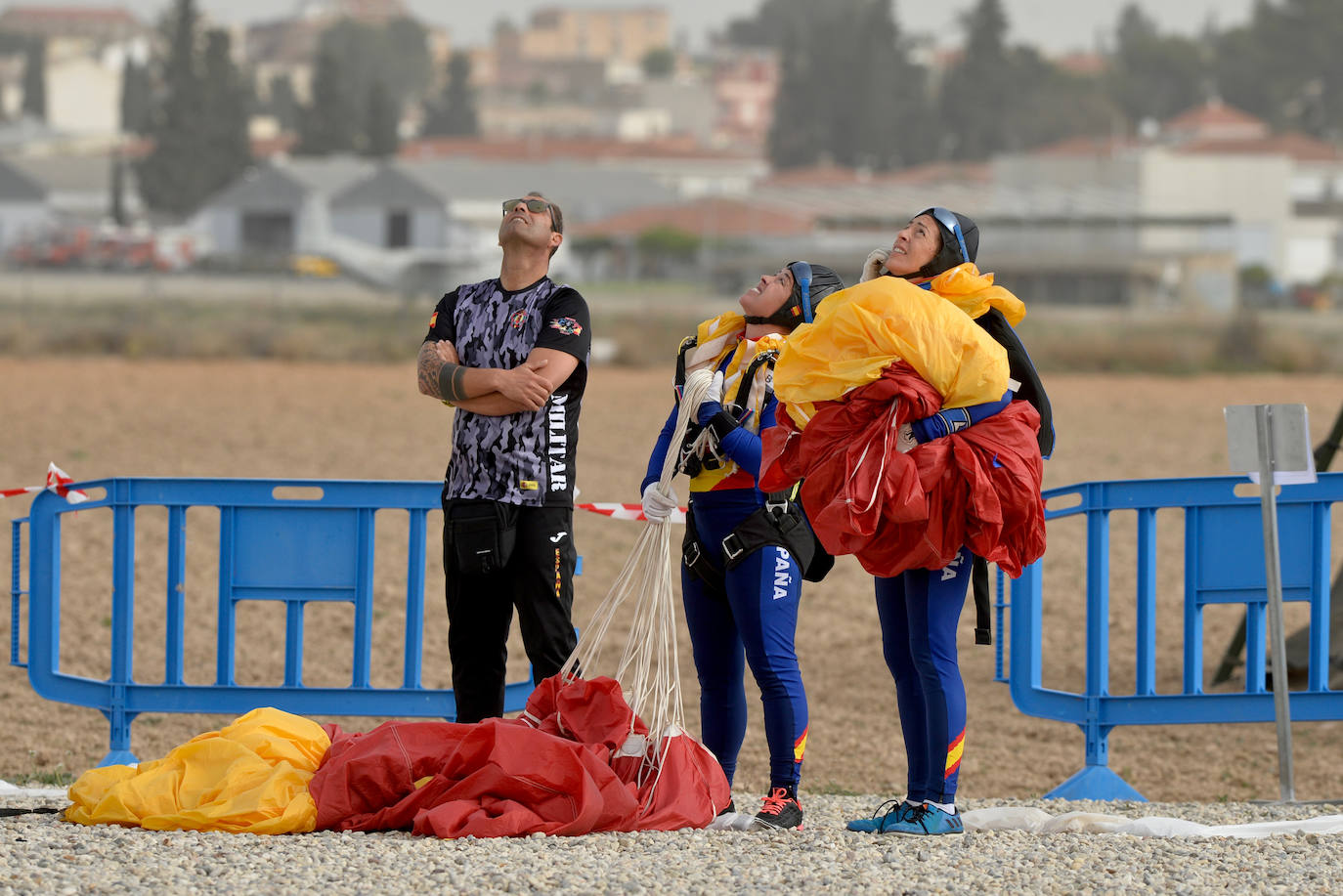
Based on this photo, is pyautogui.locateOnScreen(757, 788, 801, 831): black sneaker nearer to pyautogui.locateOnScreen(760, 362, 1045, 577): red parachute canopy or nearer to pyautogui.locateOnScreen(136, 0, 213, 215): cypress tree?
pyautogui.locateOnScreen(760, 362, 1045, 577): red parachute canopy

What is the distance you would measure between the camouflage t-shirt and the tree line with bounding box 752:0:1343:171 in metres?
123

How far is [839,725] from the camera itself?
8.58 metres

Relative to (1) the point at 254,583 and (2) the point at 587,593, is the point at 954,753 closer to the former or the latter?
(1) the point at 254,583

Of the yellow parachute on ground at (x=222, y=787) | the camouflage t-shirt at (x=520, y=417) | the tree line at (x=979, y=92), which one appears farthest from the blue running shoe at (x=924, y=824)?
the tree line at (x=979, y=92)

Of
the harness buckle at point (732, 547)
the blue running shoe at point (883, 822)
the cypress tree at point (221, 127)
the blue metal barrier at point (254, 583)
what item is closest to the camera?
the blue running shoe at point (883, 822)

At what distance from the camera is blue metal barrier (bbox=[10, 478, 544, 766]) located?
260 inches

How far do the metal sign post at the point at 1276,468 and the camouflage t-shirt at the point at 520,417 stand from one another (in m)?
2.45

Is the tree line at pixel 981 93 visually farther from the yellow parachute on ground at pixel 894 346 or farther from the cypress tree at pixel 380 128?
the yellow parachute on ground at pixel 894 346

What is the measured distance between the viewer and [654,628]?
5.45 metres

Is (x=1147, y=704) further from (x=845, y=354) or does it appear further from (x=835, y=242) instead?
(x=835, y=242)

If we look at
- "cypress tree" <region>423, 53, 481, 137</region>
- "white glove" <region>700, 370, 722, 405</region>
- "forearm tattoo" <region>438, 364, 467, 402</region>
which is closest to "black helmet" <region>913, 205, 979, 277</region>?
"white glove" <region>700, 370, 722, 405</region>

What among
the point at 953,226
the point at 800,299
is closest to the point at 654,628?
the point at 800,299

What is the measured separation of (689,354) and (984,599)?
1187 millimetres

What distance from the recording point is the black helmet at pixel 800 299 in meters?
5.46
